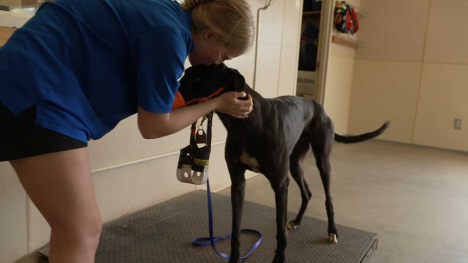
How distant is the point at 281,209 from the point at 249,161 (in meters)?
0.30

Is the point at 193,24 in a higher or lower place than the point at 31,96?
higher

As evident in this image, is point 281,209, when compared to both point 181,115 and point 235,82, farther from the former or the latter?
point 181,115

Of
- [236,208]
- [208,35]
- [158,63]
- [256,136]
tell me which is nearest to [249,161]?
[256,136]

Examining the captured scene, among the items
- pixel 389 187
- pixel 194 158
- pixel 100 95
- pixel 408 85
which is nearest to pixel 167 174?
pixel 194 158

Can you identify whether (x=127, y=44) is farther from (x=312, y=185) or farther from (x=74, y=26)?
(x=312, y=185)

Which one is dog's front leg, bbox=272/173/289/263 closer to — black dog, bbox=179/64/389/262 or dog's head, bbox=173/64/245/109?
black dog, bbox=179/64/389/262

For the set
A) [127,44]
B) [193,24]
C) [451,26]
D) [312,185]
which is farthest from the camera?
[451,26]

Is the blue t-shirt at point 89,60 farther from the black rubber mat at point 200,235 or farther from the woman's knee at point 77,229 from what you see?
the black rubber mat at point 200,235

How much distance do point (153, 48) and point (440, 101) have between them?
5.53m

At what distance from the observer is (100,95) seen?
38.6 inches

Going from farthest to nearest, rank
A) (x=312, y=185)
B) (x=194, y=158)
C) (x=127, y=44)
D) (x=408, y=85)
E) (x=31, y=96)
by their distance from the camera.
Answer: (x=408, y=85) → (x=312, y=185) → (x=194, y=158) → (x=127, y=44) → (x=31, y=96)

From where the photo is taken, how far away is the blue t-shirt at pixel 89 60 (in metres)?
0.87

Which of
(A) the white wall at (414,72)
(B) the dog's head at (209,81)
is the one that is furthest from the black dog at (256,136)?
(A) the white wall at (414,72)

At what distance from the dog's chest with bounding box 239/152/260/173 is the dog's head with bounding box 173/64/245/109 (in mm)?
413
